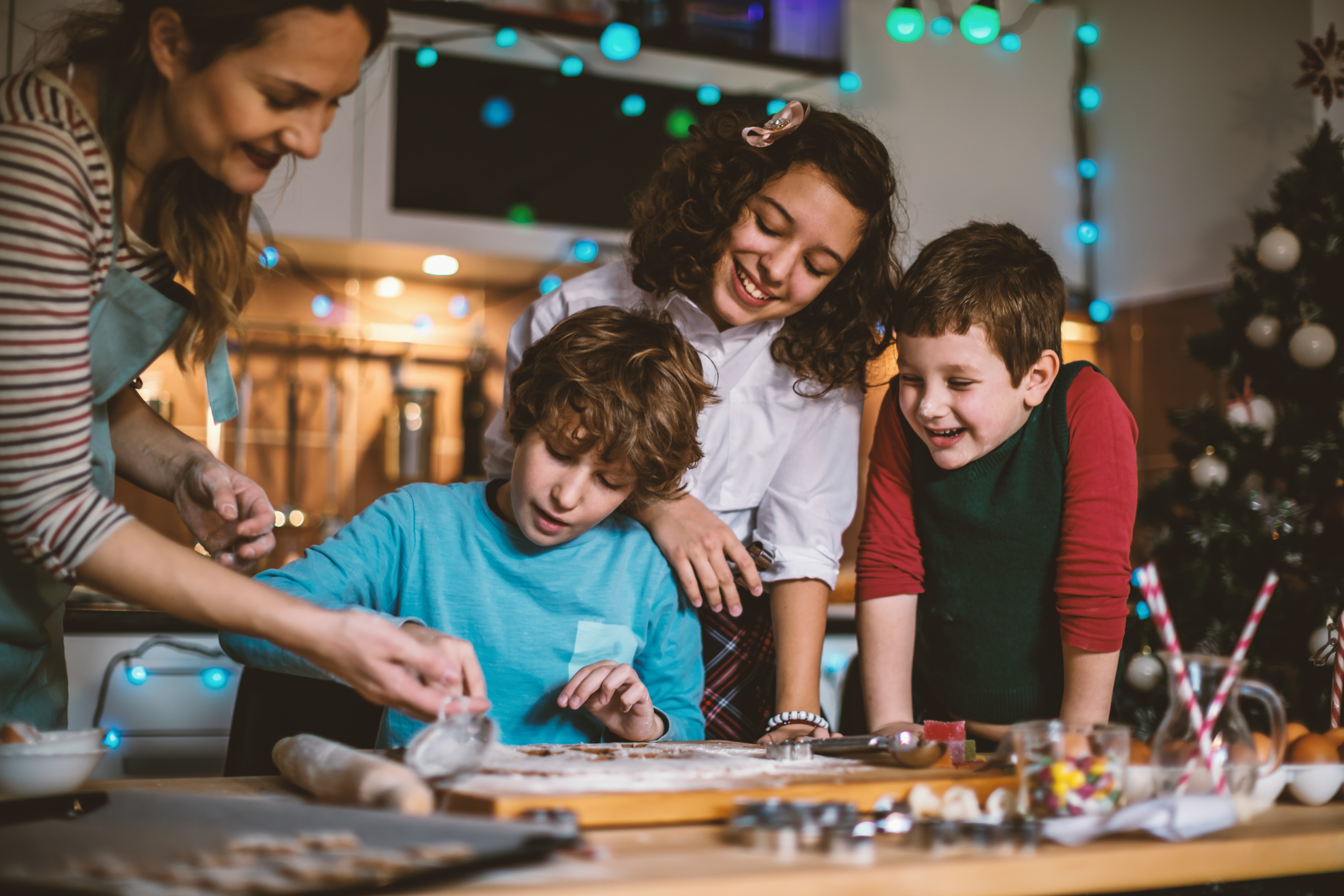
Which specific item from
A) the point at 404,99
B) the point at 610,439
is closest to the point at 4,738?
the point at 610,439

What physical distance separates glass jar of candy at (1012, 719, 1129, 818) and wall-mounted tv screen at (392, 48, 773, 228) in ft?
6.54

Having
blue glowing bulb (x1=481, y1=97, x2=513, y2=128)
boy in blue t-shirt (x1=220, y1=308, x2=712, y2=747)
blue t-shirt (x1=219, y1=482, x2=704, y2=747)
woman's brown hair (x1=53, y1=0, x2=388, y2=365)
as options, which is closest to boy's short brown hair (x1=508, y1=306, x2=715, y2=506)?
boy in blue t-shirt (x1=220, y1=308, x2=712, y2=747)

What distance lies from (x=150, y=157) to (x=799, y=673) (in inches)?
33.0

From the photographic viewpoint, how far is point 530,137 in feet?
8.70

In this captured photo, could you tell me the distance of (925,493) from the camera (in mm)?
1258

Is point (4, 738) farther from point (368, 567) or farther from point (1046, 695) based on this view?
point (1046, 695)

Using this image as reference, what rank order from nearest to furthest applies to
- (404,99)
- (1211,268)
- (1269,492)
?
(1269,492) < (404,99) < (1211,268)

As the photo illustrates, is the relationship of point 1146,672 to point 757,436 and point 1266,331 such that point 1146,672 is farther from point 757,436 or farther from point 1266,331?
point 757,436

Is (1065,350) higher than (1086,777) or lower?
higher

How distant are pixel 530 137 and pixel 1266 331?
1.67 metres

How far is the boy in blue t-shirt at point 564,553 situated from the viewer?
3.76 feet

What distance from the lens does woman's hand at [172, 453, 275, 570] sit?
954 millimetres

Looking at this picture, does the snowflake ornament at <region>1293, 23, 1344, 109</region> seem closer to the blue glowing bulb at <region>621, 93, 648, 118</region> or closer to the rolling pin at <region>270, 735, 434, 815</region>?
the blue glowing bulb at <region>621, 93, 648, 118</region>

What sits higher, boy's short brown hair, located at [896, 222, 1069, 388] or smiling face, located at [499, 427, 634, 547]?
boy's short brown hair, located at [896, 222, 1069, 388]
